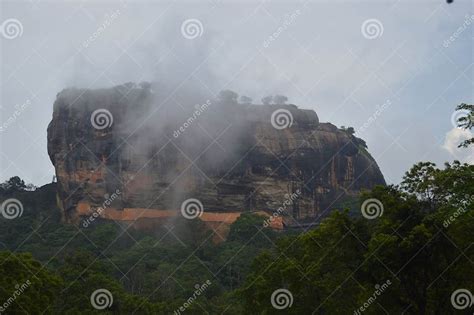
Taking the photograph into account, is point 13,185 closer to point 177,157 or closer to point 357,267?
point 177,157

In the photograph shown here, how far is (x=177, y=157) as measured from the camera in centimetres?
10144

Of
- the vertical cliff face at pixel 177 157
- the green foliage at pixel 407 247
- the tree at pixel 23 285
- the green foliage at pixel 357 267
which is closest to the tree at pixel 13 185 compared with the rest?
the vertical cliff face at pixel 177 157

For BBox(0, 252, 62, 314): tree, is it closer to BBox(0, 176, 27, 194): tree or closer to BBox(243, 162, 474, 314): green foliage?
BBox(243, 162, 474, 314): green foliage

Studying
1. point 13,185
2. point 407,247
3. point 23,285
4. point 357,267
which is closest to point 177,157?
point 13,185

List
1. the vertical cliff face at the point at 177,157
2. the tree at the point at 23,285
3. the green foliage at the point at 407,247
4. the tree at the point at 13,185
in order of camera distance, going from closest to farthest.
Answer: the green foliage at the point at 407,247 → the tree at the point at 23,285 → the vertical cliff face at the point at 177,157 → the tree at the point at 13,185

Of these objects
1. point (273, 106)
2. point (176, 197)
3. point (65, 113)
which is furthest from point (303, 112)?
point (65, 113)

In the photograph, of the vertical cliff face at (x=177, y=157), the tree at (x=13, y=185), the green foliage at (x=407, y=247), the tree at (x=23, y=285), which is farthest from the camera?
the tree at (x=13, y=185)

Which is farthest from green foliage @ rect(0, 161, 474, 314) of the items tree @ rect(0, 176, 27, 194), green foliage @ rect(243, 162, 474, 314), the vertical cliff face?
tree @ rect(0, 176, 27, 194)

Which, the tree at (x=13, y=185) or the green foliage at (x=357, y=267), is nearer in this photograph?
the green foliage at (x=357, y=267)

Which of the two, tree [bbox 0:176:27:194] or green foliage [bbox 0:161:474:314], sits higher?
green foliage [bbox 0:161:474:314]

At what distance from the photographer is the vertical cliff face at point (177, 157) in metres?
99.8

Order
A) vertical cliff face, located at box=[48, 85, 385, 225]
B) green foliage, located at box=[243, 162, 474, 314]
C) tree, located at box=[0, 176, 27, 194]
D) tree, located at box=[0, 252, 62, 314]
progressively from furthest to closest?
tree, located at box=[0, 176, 27, 194]
vertical cliff face, located at box=[48, 85, 385, 225]
tree, located at box=[0, 252, 62, 314]
green foliage, located at box=[243, 162, 474, 314]

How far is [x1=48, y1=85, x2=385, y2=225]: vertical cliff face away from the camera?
99.8 meters

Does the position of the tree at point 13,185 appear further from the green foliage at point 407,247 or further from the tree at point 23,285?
the green foliage at point 407,247
